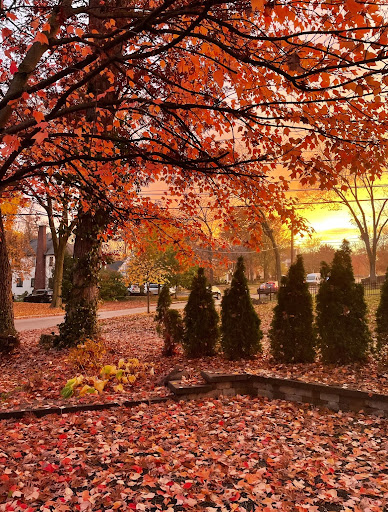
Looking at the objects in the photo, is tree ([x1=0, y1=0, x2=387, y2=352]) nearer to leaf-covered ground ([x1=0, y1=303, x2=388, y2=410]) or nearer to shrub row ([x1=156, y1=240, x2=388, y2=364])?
shrub row ([x1=156, y1=240, x2=388, y2=364])

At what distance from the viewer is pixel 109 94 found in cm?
846

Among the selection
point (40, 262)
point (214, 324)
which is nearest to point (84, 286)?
point (214, 324)

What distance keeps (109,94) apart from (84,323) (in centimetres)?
520

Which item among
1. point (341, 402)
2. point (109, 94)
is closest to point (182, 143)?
point (109, 94)

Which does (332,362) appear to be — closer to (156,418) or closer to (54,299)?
(156,418)

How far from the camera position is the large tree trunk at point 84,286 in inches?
356

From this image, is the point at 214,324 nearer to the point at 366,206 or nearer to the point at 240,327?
the point at 240,327

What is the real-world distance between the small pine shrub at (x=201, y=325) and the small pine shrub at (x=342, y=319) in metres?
1.98

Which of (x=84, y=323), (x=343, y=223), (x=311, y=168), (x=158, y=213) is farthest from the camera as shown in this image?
(x=343, y=223)

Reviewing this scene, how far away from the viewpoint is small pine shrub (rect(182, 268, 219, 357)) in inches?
291

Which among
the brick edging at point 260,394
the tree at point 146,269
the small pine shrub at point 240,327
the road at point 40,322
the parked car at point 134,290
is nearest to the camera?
the brick edging at point 260,394

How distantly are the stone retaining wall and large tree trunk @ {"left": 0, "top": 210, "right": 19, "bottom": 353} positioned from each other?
5.38m

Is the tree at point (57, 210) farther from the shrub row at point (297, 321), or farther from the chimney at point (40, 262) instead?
the chimney at point (40, 262)

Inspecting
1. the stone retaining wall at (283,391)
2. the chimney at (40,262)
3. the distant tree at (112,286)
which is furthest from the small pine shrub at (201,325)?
the chimney at (40,262)
